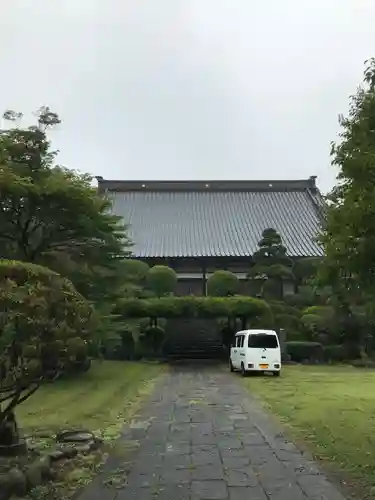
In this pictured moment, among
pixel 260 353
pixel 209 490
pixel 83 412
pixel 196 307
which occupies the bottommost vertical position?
pixel 209 490

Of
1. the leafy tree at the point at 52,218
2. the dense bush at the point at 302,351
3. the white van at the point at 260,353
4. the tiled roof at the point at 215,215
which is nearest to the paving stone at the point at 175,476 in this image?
the leafy tree at the point at 52,218

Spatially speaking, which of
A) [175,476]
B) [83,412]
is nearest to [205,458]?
[175,476]

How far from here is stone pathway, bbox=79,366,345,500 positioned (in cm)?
584

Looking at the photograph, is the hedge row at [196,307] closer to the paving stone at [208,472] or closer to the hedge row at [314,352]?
the hedge row at [314,352]

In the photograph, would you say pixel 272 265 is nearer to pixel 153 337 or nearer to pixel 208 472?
pixel 153 337

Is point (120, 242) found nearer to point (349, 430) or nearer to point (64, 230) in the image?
point (64, 230)

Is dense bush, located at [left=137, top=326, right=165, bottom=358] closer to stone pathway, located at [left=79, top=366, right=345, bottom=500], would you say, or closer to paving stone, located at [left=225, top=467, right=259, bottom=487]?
stone pathway, located at [left=79, top=366, right=345, bottom=500]

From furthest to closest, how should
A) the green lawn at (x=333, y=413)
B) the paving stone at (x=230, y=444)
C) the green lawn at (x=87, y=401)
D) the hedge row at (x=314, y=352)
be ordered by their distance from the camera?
the hedge row at (x=314, y=352), the green lawn at (x=87, y=401), the paving stone at (x=230, y=444), the green lawn at (x=333, y=413)

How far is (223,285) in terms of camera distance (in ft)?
91.2

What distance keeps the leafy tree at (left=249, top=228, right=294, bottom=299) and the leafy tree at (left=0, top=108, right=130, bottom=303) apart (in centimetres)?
1322

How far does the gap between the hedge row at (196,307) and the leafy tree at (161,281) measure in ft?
5.75

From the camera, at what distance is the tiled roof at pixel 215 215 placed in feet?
106

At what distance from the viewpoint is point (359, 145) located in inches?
259

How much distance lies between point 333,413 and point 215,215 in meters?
26.2
